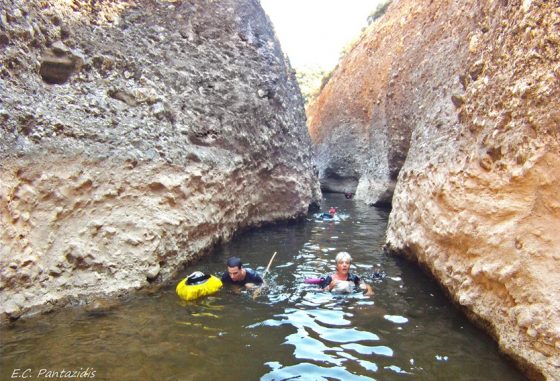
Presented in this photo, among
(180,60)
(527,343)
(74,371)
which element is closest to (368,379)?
(527,343)

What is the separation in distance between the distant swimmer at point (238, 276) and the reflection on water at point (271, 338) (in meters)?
0.32

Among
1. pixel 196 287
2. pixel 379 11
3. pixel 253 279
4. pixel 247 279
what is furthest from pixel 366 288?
pixel 379 11

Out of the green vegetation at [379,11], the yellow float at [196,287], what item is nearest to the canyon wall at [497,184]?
the yellow float at [196,287]

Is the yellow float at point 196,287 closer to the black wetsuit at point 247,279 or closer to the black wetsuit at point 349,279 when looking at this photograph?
the black wetsuit at point 247,279

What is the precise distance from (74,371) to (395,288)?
5.67 m

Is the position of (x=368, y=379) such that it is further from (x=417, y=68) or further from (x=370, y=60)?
(x=370, y=60)

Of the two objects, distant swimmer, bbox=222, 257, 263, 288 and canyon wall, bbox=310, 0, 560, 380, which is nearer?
canyon wall, bbox=310, 0, 560, 380

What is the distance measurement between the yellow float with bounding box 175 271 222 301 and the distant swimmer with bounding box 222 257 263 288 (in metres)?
0.42

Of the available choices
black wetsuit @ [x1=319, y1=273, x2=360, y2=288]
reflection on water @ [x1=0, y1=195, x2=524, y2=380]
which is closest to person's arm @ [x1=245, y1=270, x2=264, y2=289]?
reflection on water @ [x1=0, y1=195, x2=524, y2=380]

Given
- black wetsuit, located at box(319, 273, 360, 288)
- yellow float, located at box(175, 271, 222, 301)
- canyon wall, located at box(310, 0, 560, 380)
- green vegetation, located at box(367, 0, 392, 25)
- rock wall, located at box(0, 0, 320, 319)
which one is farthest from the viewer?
green vegetation, located at box(367, 0, 392, 25)

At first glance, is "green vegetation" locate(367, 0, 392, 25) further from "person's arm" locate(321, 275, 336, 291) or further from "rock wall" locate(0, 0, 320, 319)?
"person's arm" locate(321, 275, 336, 291)

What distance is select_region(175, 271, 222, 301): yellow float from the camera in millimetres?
7492

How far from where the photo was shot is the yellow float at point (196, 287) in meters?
7.49

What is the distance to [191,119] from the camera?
34.8ft
